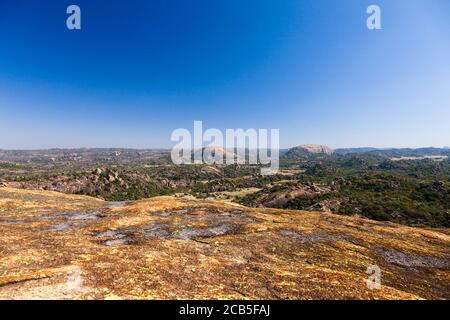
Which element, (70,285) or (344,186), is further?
(344,186)

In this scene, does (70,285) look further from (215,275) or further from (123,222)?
(123,222)

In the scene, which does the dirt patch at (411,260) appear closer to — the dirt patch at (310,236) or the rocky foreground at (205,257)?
the rocky foreground at (205,257)

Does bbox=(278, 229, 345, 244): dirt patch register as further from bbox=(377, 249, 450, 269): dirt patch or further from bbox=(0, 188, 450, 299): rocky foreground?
bbox=(377, 249, 450, 269): dirt patch

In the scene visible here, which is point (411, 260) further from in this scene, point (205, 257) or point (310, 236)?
point (205, 257)

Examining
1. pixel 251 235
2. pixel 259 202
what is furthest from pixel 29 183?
pixel 251 235

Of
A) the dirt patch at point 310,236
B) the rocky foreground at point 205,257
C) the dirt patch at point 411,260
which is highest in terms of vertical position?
the rocky foreground at point 205,257

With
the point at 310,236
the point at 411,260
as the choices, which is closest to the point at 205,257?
the point at 310,236

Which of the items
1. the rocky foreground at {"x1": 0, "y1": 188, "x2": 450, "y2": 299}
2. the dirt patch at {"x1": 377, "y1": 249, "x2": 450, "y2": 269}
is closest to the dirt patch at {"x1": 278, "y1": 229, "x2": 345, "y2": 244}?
the rocky foreground at {"x1": 0, "y1": 188, "x2": 450, "y2": 299}

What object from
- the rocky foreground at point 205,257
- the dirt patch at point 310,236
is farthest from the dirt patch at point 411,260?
the dirt patch at point 310,236
